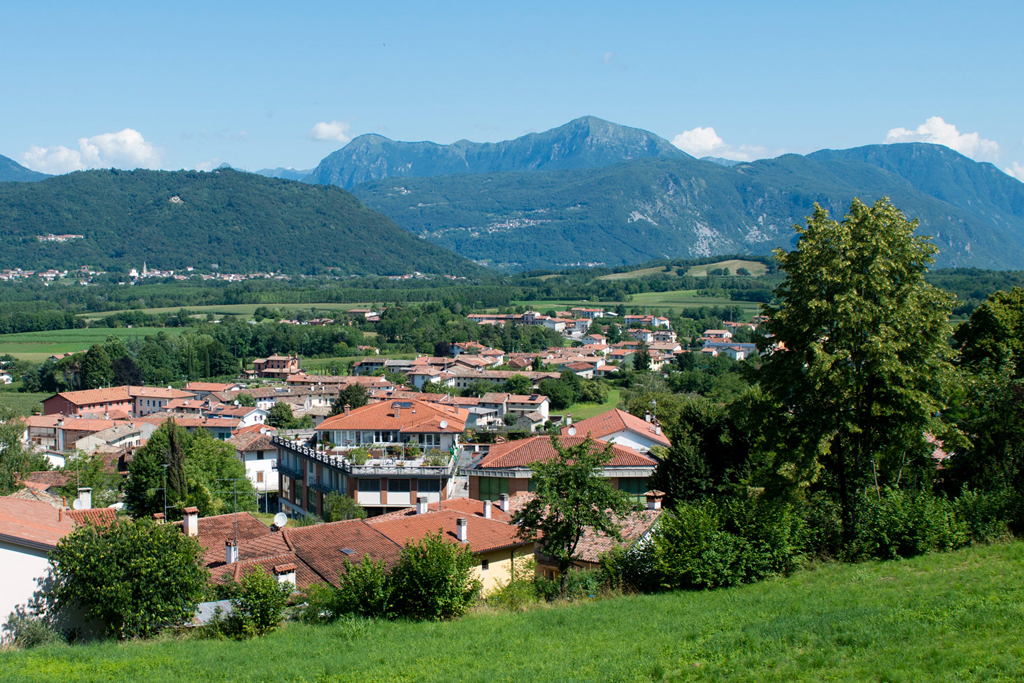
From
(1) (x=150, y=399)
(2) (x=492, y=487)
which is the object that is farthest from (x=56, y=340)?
(2) (x=492, y=487)

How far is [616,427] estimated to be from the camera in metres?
30.5

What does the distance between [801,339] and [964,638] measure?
623 centimetres

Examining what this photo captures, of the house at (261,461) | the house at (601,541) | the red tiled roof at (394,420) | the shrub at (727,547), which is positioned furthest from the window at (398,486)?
the shrub at (727,547)

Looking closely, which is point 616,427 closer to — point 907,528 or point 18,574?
point 907,528

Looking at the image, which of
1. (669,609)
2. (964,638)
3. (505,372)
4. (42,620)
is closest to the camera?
(964,638)

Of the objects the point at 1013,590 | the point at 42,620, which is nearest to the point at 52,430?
the point at 42,620

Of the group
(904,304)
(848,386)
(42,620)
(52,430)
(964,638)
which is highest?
(904,304)

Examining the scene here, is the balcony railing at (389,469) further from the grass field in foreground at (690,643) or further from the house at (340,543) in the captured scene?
the grass field in foreground at (690,643)

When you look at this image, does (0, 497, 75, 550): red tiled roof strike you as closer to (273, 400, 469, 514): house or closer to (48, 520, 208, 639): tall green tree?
(48, 520, 208, 639): tall green tree

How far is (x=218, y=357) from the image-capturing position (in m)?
98.2

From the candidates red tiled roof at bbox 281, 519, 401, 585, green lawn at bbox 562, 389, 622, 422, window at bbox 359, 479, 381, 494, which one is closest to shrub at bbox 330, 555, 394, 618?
red tiled roof at bbox 281, 519, 401, 585

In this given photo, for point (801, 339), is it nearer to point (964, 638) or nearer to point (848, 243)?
point (848, 243)

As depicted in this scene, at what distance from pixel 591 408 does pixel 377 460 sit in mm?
40876

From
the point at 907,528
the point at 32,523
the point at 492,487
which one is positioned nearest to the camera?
the point at 907,528
